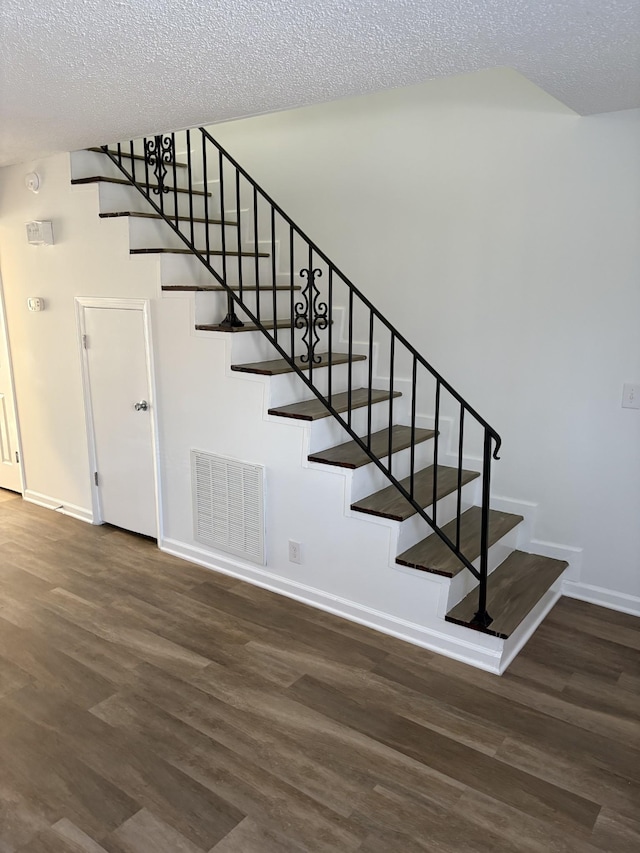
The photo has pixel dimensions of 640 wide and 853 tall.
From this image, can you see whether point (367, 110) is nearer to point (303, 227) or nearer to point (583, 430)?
point (303, 227)

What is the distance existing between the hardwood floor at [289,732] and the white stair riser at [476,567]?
0.97 feet

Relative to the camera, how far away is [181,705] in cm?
265

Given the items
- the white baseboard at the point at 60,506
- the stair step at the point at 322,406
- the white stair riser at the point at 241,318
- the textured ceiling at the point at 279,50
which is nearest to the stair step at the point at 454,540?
the stair step at the point at 322,406

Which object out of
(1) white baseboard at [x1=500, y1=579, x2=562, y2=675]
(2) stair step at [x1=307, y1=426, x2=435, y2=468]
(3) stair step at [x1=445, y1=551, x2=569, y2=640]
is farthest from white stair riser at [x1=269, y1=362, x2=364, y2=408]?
(1) white baseboard at [x1=500, y1=579, x2=562, y2=675]

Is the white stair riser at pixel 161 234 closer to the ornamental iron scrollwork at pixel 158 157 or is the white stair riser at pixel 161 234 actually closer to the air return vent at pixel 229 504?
the ornamental iron scrollwork at pixel 158 157

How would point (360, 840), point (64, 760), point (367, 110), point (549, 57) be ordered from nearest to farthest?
point (360, 840), point (549, 57), point (64, 760), point (367, 110)

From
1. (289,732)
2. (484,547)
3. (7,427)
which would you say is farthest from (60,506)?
(484,547)

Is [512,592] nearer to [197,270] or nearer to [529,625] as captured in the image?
[529,625]

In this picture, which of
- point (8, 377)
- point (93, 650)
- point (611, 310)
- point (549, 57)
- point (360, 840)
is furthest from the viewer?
point (8, 377)

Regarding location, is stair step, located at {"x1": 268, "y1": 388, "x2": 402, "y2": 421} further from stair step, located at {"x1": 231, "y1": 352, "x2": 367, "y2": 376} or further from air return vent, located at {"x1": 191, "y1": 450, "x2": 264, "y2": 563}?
air return vent, located at {"x1": 191, "y1": 450, "x2": 264, "y2": 563}

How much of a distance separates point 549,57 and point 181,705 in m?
2.80

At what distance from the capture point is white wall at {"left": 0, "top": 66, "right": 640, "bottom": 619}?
325 cm

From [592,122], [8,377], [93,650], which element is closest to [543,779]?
[93,650]

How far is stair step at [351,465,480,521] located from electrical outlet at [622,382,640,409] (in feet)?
2.99
